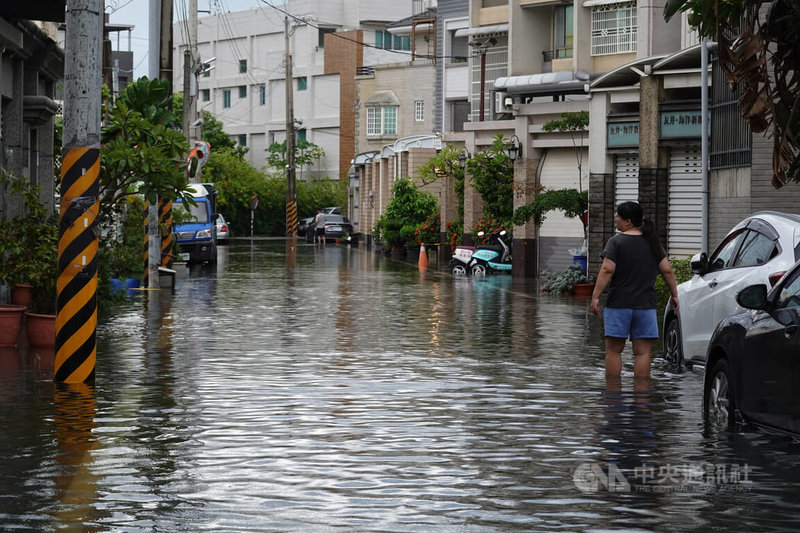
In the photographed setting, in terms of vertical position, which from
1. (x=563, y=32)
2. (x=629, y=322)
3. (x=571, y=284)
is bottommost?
(x=571, y=284)

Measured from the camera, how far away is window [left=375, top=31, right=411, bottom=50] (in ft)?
327

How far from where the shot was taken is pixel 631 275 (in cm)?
1413

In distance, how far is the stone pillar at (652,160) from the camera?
31.2m

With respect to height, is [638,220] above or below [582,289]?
above

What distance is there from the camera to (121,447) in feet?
33.9

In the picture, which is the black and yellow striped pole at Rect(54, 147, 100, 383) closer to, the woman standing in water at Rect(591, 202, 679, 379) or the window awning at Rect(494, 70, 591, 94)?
the woman standing in water at Rect(591, 202, 679, 379)

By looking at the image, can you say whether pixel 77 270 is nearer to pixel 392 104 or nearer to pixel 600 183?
pixel 600 183

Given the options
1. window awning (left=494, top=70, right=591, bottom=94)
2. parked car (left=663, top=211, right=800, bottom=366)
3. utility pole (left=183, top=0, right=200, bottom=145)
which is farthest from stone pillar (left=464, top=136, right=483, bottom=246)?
parked car (left=663, top=211, right=800, bottom=366)

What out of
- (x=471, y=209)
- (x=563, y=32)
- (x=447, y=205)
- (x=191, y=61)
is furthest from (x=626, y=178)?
(x=447, y=205)

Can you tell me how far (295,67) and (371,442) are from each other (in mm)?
94176

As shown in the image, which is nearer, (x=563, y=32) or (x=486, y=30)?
(x=563, y=32)

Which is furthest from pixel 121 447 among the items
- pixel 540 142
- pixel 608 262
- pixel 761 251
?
pixel 540 142

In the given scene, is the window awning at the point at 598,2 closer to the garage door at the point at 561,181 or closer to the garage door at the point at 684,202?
the garage door at the point at 561,181

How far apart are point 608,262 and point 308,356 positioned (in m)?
4.73
